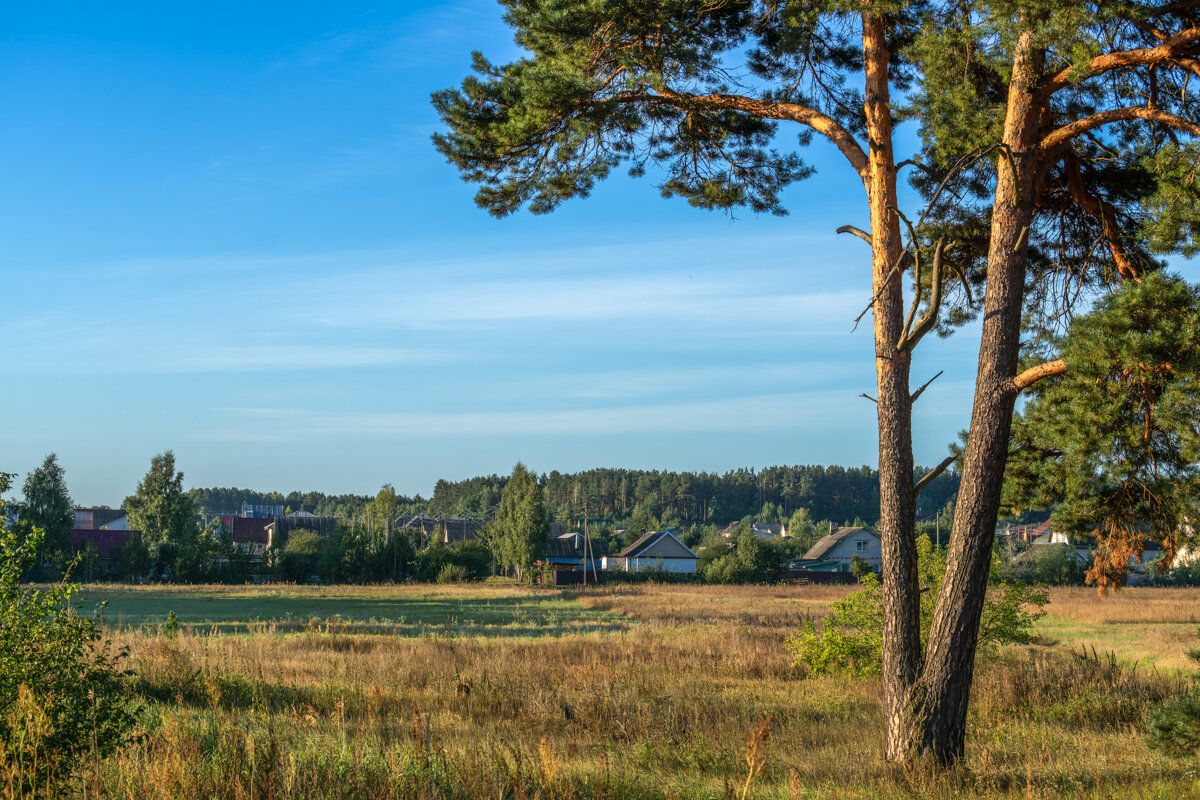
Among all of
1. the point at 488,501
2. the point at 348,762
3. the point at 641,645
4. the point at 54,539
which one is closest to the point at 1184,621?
the point at 641,645

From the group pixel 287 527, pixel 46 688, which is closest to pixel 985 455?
pixel 46 688

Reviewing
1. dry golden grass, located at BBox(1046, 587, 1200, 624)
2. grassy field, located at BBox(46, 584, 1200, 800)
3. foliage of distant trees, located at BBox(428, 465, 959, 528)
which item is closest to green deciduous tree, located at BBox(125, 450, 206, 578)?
grassy field, located at BBox(46, 584, 1200, 800)

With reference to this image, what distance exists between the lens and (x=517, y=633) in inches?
902

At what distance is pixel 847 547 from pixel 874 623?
7108cm

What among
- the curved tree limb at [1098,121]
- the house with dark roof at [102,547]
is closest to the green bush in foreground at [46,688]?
the curved tree limb at [1098,121]

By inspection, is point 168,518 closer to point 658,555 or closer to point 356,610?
point 356,610

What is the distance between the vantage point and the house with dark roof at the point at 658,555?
7988cm

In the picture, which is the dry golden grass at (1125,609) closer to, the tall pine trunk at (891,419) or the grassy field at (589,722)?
the grassy field at (589,722)

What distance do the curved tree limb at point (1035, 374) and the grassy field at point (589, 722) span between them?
2926 millimetres

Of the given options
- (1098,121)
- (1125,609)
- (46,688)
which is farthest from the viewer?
(1125,609)

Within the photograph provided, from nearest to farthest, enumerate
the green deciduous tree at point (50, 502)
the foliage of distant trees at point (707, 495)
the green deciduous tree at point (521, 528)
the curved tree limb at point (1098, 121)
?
the curved tree limb at point (1098, 121)
the green deciduous tree at point (50, 502)
the green deciduous tree at point (521, 528)
the foliage of distant trees at point (707, 495)

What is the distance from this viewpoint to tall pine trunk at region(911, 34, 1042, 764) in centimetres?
679

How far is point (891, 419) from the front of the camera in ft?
25.2

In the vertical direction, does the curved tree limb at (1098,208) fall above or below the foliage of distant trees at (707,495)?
above
